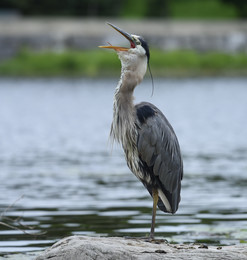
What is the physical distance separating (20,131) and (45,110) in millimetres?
8575

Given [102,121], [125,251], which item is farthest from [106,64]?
[125,251]

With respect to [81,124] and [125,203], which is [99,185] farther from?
[81,124]

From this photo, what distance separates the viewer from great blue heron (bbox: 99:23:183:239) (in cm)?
795

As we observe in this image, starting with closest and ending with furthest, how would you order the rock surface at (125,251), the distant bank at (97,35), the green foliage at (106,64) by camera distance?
the rock surface at (125,251), the green foliage at (106,64), the distant bank at (97,35)

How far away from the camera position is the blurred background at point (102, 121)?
37.5 ft

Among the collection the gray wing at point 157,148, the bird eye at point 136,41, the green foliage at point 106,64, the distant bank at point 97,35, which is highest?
the distant bank at point 97,35

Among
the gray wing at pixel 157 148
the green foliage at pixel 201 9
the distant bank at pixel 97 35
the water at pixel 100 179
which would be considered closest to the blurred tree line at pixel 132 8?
the green foliage at pixel 201 9

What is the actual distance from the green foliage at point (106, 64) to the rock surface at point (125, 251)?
4633 centimetres

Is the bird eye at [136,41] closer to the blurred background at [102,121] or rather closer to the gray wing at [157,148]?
the gray wing at [157,148]

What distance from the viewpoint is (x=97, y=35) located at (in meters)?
63.4

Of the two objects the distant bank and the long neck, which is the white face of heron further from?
the distant bank

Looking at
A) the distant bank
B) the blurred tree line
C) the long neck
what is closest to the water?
the long neck

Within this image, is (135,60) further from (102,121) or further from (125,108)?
(102,121)

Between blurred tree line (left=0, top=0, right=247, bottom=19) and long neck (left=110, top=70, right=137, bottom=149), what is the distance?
6394cm
